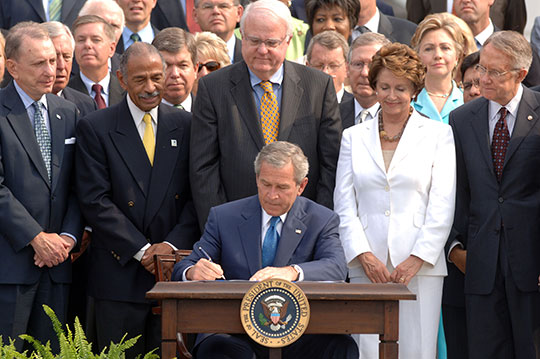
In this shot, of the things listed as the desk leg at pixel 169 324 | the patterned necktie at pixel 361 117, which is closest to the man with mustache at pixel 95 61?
the patterned necktie at pixel 361 117

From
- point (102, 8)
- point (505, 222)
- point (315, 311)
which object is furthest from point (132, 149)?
point (505, 222)

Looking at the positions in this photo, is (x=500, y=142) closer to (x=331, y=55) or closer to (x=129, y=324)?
(x=331, y=55)

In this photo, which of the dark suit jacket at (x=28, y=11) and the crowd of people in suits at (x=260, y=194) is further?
the dark suit jacket at (x=28, y=11)

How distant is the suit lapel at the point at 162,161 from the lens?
6457mm

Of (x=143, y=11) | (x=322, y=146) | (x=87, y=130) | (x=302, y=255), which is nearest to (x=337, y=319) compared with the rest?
(x=302, y=255)

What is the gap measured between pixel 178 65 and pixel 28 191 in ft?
5.13

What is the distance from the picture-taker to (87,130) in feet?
21.4

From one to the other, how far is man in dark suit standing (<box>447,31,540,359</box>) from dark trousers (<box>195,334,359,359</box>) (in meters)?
1.27

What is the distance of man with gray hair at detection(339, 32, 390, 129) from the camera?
7.09 meters

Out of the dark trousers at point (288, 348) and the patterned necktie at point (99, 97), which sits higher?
the patterned necktie at point (99, 97)

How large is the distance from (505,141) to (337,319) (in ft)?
6.88

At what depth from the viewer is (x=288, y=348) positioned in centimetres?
537

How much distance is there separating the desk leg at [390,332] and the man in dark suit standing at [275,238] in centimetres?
56

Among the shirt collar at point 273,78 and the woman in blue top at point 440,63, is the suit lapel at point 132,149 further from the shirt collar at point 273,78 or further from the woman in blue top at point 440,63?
the woman in blue top at point 440,63
